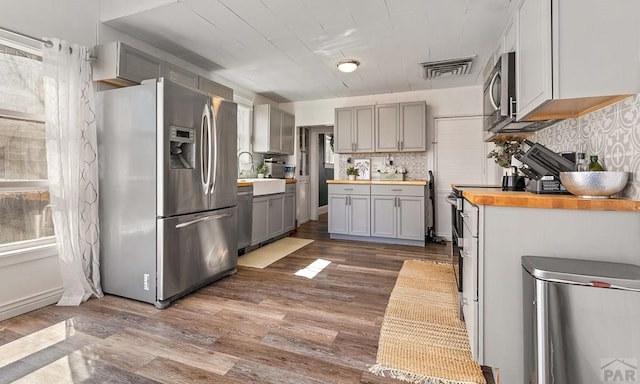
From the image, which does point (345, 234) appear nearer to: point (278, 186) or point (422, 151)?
point (278, 186)

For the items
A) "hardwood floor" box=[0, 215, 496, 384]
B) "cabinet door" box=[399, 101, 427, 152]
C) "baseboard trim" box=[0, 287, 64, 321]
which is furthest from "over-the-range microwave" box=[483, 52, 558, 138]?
"baseboard trim" box=[0, 287, 64, 321]

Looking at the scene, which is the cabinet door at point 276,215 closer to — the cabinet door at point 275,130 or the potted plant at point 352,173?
the cabinet door at point 275,130

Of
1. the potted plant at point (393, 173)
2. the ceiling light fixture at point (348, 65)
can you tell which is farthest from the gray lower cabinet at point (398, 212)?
the ceiling light fixture at point (348, 65)

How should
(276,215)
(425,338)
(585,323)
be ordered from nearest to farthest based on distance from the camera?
(585,323) → (425,338) → (276,215)

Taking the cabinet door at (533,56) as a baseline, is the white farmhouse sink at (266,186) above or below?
below

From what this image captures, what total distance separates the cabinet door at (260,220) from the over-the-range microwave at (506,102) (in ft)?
9.93

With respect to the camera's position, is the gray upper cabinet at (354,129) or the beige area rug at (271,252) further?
the gray upper cabinet at (354,129)

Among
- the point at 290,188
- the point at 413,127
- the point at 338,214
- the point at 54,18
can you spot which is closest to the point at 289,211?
the point at 290,188

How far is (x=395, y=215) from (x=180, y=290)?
3.21m

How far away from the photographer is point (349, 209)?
4980mm

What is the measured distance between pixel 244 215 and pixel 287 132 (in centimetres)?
232

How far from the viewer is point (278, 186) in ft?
16.0

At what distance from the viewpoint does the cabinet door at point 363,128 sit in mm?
5117

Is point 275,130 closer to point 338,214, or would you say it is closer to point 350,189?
point 350,189
